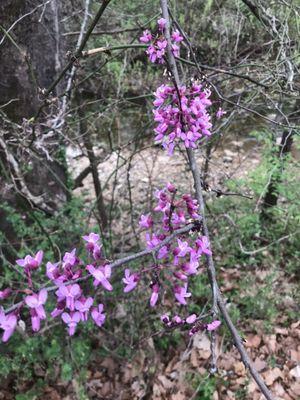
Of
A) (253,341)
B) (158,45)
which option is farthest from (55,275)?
(253,341)

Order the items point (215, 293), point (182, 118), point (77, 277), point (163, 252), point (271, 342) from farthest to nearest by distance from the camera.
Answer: point (271, 342) < point (182, 118) < point (163, 252) < point (215, 293) < point (77, 277)

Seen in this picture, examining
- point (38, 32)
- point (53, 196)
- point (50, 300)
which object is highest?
point (38, 32)

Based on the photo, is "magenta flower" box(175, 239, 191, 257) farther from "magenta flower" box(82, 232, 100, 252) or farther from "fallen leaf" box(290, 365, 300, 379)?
"fallen leaf" box(290, 365, 300, 379)

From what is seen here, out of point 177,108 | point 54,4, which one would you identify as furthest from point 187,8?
point 177,108

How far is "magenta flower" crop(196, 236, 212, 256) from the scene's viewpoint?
138cm

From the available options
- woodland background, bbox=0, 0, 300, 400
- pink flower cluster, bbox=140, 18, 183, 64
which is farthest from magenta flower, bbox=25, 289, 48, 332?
woodland background, bbox=0, 0, 300, 400

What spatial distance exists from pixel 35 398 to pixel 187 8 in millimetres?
3662

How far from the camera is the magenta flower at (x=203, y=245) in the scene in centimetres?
138

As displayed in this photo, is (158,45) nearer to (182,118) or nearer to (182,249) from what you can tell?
(182,118)

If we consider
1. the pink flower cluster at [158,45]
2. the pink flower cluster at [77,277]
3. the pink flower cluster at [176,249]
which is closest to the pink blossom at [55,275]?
the pink flower cluster at [77,277]

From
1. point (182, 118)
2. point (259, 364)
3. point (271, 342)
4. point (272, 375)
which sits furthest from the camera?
point (271, 342)

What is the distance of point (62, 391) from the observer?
363 centimetres

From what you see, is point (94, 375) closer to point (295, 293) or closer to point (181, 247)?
point (295, 293)

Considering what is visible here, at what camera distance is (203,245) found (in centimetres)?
139
